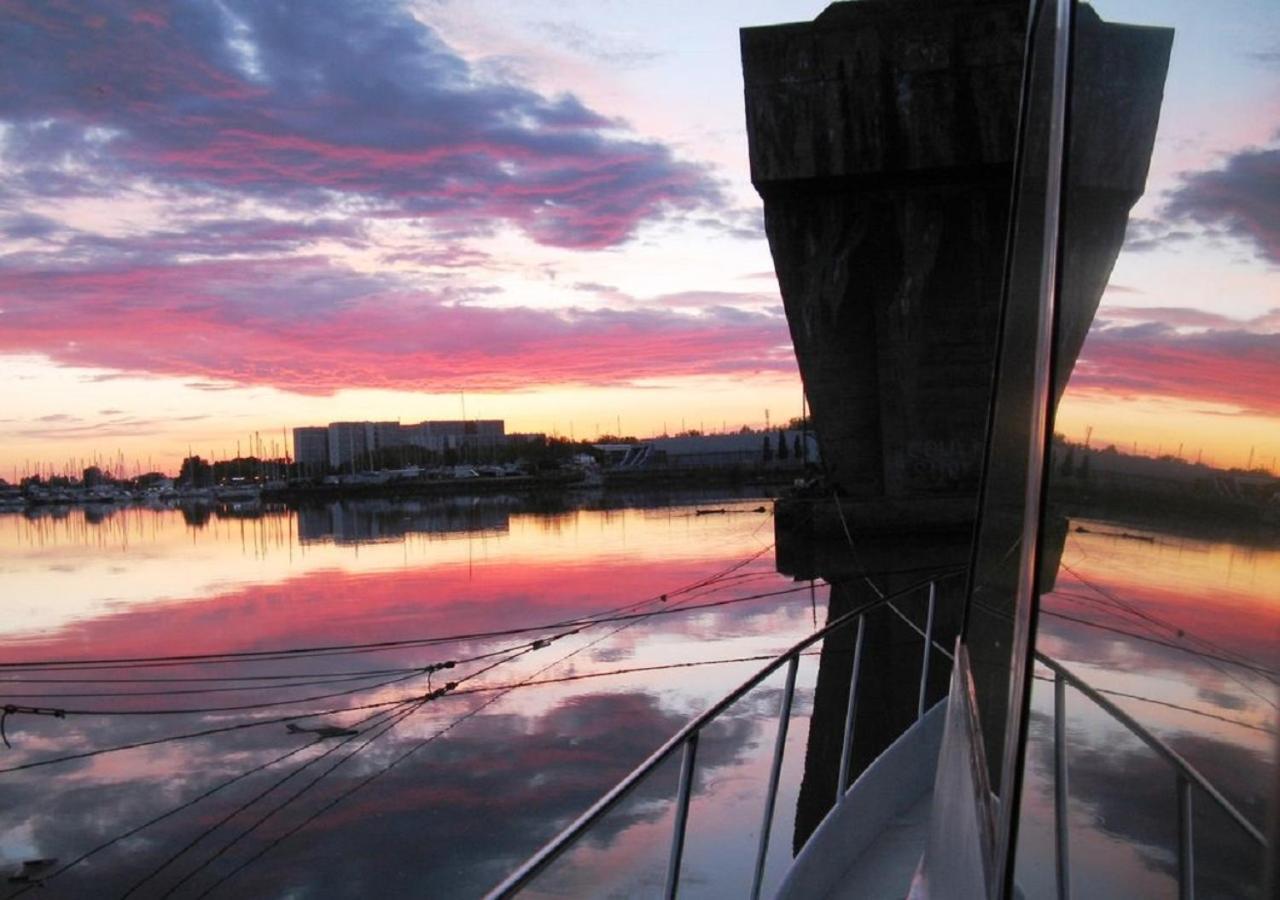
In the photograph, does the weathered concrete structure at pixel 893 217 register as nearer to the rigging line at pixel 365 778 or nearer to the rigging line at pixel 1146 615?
the rigging line at pixel 365 778

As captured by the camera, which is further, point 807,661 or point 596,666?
point 596,666

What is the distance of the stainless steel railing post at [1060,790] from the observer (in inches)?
45.0

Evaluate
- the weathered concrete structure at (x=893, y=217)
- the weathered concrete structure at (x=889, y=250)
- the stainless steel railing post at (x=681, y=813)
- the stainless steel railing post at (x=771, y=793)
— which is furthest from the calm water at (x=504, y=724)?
the weathered concrete structure at (x=893, y=217)

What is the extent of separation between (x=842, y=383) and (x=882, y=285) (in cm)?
225

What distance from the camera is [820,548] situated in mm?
24672

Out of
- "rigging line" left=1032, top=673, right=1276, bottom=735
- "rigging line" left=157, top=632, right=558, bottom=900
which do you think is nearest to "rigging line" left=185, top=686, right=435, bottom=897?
"rigging line" left=157, top=632, right=558, bottom=900

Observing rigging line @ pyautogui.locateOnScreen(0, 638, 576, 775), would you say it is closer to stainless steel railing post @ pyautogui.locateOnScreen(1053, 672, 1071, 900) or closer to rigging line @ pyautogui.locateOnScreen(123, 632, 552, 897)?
rigging line @ pyautogui.locateOnScreen(123, 632, 552, 897)

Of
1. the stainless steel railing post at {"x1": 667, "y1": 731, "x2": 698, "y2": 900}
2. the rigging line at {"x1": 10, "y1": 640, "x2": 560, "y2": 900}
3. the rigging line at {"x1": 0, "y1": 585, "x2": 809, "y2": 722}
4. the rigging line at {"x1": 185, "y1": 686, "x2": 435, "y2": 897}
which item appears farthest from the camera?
the rigging line at {"x1": 0, "y1": 585, "x2": 809, "y2": 722}

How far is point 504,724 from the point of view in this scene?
11.2 metres

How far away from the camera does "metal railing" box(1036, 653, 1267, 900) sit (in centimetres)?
82

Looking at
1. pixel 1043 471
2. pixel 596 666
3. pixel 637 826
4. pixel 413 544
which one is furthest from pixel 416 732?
pixel 413 544

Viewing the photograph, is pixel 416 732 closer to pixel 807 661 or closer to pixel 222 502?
pixel 807 661

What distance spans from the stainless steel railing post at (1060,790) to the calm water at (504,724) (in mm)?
20

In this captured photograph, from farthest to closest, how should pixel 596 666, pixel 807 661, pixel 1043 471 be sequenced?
1. pixel 596 666
2. pixel 807 661
3. pixel 1043 471
